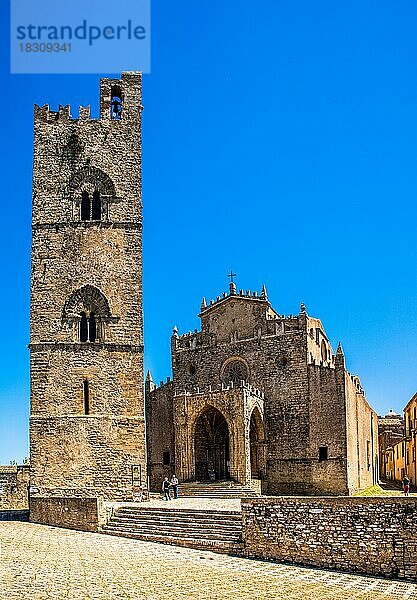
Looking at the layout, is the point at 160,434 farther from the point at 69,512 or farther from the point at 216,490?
the point at 69,512

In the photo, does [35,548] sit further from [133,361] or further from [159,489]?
[159,489]

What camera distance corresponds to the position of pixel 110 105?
33.6 m

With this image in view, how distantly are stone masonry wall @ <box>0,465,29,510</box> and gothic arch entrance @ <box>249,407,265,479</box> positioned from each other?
11069mm

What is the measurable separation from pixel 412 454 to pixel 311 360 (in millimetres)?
17840

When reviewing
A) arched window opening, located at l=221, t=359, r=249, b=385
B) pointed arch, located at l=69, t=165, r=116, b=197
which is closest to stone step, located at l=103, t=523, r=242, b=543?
pointed arch, located at l=69, t=165, r=116, b=197

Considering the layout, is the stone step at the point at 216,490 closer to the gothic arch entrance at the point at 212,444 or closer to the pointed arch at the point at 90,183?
the gothic arch entrance at the point at 212,444

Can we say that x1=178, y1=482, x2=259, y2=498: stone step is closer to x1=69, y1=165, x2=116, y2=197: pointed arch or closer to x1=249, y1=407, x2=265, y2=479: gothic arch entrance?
x1=249, y1=407, x2=265, y2=479: gothic arch entrance

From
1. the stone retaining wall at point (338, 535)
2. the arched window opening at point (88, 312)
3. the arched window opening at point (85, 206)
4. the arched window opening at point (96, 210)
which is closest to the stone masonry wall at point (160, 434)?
the arched window opening at point (88, 312)

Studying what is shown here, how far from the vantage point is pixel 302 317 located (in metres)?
39.1

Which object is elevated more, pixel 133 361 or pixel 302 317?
pixel 302 317

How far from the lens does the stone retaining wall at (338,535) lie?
16.8 meters

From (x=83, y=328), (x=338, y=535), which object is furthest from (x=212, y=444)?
(x=338, y=535)

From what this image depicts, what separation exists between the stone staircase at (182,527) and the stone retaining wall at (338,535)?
1.04 meters

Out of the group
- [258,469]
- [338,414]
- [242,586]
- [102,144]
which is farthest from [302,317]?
[242,586]
